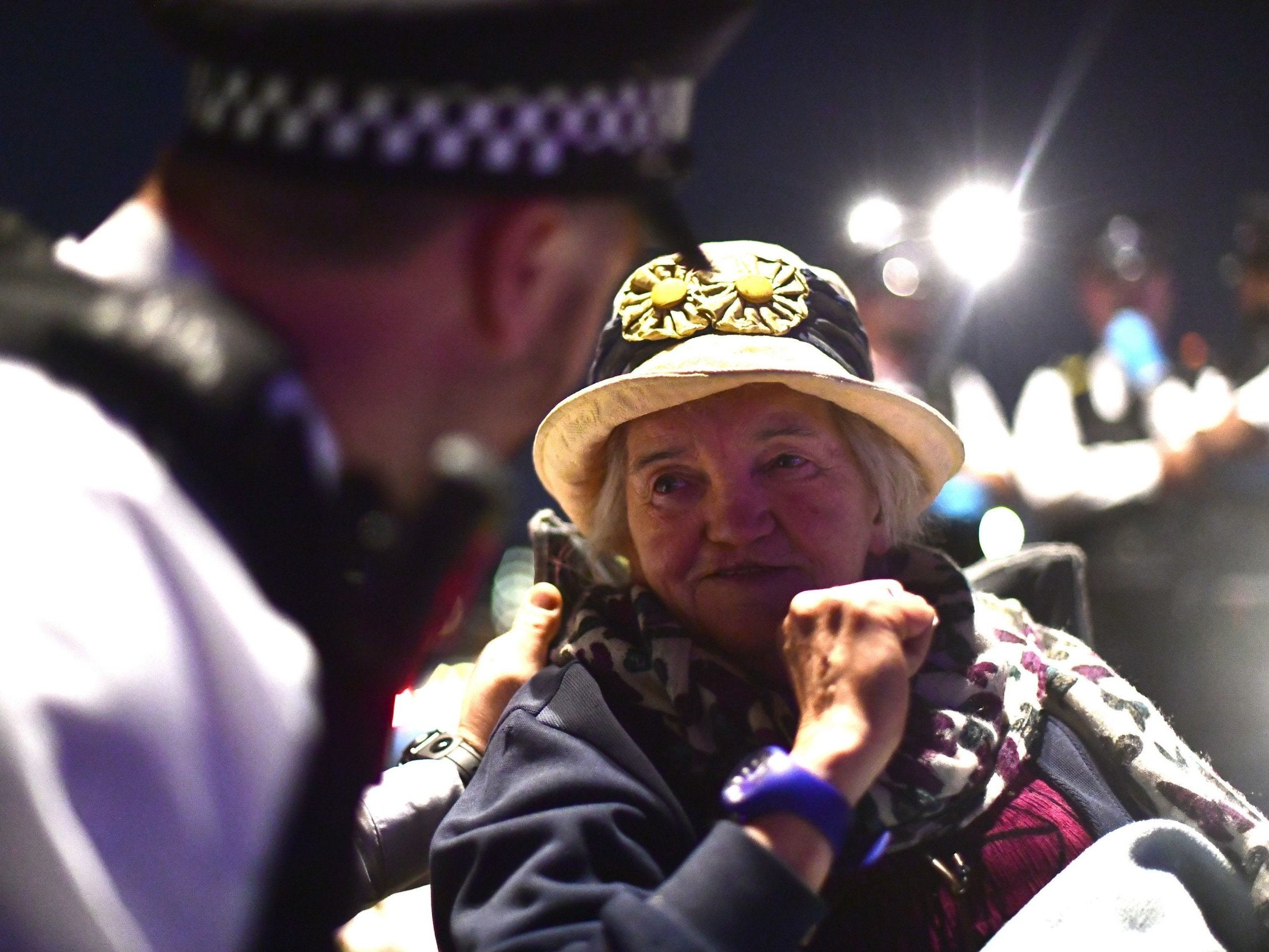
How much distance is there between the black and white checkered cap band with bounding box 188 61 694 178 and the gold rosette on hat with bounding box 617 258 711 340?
91 cm

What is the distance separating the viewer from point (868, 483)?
6.03ft

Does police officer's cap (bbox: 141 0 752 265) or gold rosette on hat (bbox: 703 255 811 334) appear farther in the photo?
gold rosette on hat (bbox: 703 255 811 334)

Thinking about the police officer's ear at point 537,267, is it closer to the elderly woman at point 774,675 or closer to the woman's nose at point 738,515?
the elderly woman at point 774,675

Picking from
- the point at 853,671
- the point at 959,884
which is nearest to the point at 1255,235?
the point at 959,884

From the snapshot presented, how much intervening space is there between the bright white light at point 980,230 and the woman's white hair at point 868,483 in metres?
3.61

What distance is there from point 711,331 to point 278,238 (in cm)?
104

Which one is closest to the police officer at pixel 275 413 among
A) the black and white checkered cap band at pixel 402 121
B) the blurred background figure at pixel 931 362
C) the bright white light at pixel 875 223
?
the black and white checkered cap band at pixel 402 121

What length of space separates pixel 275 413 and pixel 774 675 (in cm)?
113

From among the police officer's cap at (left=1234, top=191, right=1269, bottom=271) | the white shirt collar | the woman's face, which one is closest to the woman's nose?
the woman's face

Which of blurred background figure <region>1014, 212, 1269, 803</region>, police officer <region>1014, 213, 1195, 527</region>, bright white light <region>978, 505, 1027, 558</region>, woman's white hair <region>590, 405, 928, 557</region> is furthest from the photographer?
bright white light <region>978, 505, 1027, 558</region>

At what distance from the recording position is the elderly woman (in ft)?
4.67

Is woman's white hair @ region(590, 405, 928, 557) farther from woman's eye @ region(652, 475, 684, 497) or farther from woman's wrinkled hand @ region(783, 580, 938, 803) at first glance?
woman's wrinkled hand @ region(783, 580, 938, 803)

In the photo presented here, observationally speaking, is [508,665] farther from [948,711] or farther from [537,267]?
[537,267]

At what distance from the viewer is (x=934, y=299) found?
3.81 meters
